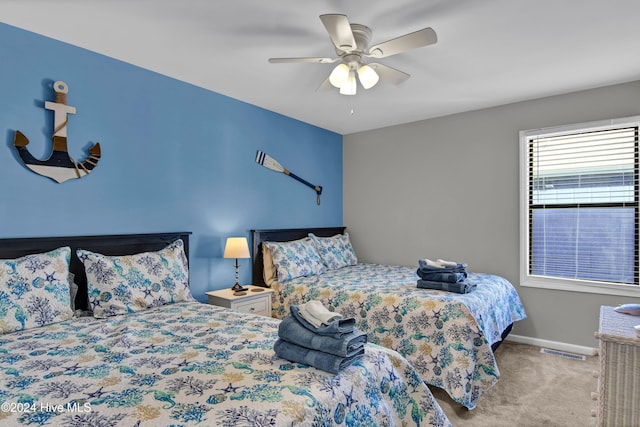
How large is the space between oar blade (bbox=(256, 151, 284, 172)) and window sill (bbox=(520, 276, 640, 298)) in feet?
9.52

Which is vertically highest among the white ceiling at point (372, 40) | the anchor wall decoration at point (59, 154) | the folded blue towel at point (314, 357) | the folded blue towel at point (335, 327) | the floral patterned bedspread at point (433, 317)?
the white ceiling at point (372, 40)

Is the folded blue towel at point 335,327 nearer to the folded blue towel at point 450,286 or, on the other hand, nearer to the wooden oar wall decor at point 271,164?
the folded blue towel at point 450,286

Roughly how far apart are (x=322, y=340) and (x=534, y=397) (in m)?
2.04

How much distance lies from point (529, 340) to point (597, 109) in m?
2.37

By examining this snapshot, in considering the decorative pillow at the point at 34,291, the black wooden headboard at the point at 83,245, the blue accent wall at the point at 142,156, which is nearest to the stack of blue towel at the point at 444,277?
the blue accent wall at the point at 142,156

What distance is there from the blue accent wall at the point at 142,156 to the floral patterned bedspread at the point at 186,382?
89 centimetres

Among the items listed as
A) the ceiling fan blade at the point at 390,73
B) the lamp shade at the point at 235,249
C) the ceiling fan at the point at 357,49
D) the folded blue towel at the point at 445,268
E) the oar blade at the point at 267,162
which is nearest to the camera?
the ceiling fan at the point at 357,49

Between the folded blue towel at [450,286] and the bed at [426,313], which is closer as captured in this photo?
the bed at [426,313]

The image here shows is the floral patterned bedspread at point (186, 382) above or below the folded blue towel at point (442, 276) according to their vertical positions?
below

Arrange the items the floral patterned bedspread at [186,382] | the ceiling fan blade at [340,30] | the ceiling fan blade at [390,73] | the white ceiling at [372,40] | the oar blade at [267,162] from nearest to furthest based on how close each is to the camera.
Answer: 1. the floral patterned bedspread at [186,382]
2. the ceiling fan blade at [340,30]
3. the white ceiling at [372,40]
4. the ceiling fan blade at [390,73]
5. the oar blade at [267,162]

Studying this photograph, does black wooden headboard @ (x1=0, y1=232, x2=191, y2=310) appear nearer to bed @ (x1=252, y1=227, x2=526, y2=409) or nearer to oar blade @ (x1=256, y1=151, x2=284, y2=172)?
bed @ (x1=252, y1=227, x2=526, y2=409)

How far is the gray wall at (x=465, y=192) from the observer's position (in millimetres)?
3400

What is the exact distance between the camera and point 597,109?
3.30 metres

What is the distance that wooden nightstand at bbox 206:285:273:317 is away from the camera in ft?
9.78
